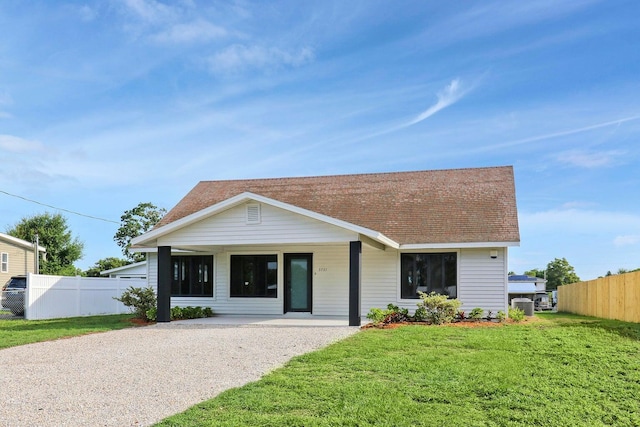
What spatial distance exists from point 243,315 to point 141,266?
11.3m

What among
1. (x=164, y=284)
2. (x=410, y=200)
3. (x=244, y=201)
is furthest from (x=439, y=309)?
(x=164, y=284)

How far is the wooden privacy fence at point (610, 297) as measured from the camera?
1894 centimetres

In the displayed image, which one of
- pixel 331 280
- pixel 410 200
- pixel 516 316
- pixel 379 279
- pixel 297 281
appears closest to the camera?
pixel 516 316

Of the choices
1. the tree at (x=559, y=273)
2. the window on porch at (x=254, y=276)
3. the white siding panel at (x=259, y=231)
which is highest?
the white siding panel at (x=259, y=231)

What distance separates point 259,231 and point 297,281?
13.6 ft

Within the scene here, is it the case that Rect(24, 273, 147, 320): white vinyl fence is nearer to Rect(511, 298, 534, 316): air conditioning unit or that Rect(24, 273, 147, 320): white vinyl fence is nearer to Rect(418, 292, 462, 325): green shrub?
Rect(418, 292, 462, 325): green shrub

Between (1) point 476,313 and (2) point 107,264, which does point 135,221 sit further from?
(1) point 476,313

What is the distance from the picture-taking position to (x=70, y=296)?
22.9m

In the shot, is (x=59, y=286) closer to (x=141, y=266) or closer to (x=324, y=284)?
(x=141, y=266)

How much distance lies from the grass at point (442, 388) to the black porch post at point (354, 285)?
401cm

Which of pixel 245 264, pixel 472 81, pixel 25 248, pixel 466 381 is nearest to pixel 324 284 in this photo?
pixel 245 264

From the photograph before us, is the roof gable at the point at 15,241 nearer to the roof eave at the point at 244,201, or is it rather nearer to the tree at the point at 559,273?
the roof eave at the point at 244,201

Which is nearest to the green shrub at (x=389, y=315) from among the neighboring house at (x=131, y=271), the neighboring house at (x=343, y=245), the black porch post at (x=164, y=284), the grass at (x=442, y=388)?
the neighboring house at (x=343, y=245)

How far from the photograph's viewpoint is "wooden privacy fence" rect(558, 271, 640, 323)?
18938 mm
